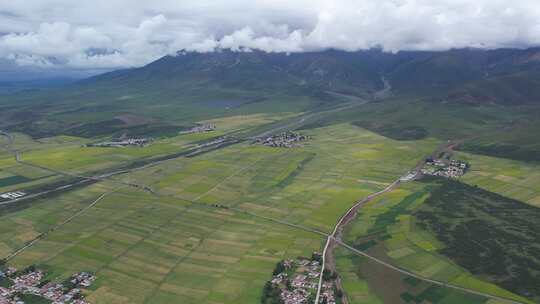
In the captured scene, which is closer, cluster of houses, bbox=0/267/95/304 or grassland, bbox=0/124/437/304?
cluster of houses, bbox=0/267/95/304

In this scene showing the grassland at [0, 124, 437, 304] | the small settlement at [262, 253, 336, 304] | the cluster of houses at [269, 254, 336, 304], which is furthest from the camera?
the grassland at [0, 124, 437, 304]

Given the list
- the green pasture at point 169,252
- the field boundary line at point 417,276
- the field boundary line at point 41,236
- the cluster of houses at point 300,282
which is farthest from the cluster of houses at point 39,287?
the field boundary line at point 417,276

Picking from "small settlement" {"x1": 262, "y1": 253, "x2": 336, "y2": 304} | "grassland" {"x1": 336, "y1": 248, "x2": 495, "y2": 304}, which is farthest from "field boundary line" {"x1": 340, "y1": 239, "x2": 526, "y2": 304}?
"small settlement" {"x1": 262, "y1": 253, "x2": 336, "y2": 304}

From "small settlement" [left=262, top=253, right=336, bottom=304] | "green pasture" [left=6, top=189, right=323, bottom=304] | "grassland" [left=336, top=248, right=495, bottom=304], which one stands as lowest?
"grassland" [left=336, top=248, right=495, bottom=304]

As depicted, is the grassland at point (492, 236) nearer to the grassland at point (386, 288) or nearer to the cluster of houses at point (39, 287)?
the grassland at point (386, 288)

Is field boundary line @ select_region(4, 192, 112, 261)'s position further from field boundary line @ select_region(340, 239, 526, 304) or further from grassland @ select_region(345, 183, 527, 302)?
grassland @ select_region(345, 183, 527, 302)

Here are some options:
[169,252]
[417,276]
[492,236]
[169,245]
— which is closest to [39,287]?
[169,252]

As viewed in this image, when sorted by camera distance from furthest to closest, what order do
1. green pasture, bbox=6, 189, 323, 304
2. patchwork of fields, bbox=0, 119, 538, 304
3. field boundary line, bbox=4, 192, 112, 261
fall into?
field boundary line, bbox=4, 192, 112, 261, green pasture, bbox=6, 189, 323, 304, patchwork of fields, bbox=0, 119, 538, 304
